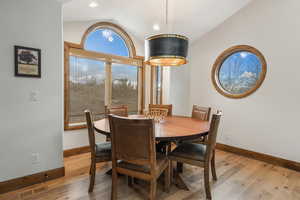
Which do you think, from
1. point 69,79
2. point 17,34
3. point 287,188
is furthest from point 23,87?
point 287,188

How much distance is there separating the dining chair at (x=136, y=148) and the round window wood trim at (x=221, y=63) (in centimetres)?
255

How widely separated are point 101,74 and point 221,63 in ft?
8.70

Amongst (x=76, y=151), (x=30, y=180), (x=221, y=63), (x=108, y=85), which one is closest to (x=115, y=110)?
(x=108, y=85)

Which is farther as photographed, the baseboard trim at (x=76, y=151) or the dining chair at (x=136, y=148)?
the baseboard trim at (x=76, y=151)

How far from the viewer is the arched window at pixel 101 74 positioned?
131 inches

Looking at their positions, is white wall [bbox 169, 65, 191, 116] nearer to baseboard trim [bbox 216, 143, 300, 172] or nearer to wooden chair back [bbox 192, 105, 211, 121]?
wooden chair back [bbox 192, 105, 211, 121]

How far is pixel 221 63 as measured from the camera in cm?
391

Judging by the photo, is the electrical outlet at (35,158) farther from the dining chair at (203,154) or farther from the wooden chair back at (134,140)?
the dining chair at (203,154)

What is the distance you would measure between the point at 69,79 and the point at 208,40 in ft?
10.3

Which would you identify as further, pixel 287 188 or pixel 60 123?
pixel 60 123

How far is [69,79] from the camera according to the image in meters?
3.26

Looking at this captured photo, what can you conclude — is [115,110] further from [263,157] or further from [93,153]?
[263,157]

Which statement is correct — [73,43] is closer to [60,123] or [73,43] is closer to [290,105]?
[60,123]

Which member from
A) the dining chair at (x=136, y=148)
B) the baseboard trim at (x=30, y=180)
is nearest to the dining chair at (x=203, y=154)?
the dining chair at (x=136, y=148)
